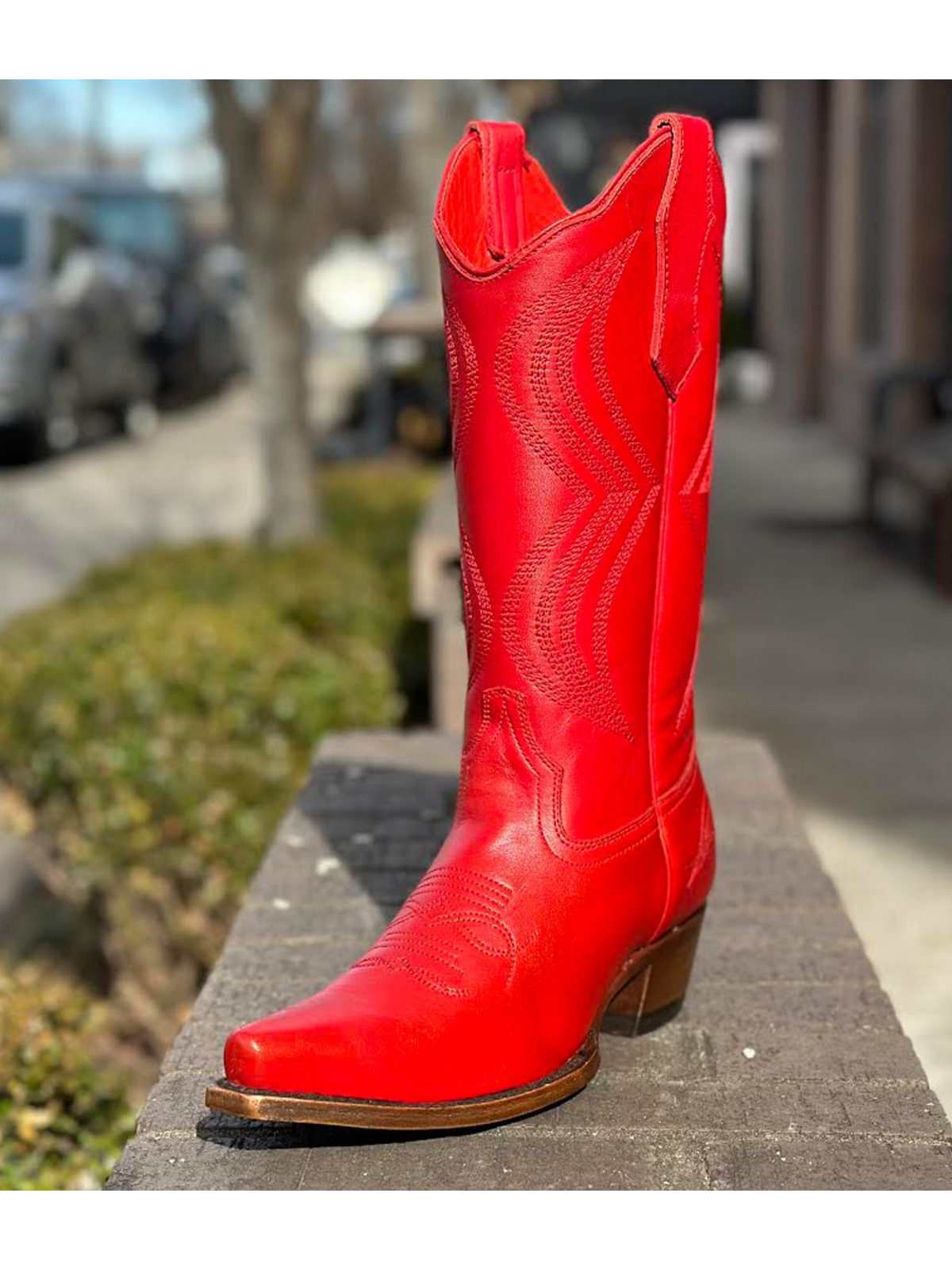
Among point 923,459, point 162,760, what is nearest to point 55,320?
point 923,459

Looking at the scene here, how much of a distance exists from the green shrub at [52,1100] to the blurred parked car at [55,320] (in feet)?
30.4

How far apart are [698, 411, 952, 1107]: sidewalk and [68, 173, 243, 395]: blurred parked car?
7.66 meters

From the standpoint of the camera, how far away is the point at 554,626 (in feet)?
6.47

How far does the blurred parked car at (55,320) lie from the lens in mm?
11969

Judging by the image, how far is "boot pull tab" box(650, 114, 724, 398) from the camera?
193cm

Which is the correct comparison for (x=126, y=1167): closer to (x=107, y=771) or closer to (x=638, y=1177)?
(x=638, y=1177)

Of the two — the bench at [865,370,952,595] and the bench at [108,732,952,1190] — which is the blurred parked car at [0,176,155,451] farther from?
the bench at [108,732,952,1190]

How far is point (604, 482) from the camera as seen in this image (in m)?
1.94

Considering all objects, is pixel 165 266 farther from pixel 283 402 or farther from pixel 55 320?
A: pixel 283 402

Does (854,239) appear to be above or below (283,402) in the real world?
above

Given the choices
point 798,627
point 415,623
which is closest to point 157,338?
point 798,627

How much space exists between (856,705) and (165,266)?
12.2 metres


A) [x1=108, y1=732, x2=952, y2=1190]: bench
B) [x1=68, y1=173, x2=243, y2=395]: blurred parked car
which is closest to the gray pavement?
[x1=68, y1=173, x2=243, y2=395]: blurred parked car

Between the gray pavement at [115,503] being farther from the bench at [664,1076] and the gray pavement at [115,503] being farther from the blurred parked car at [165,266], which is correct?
the bench at [664,1076]
